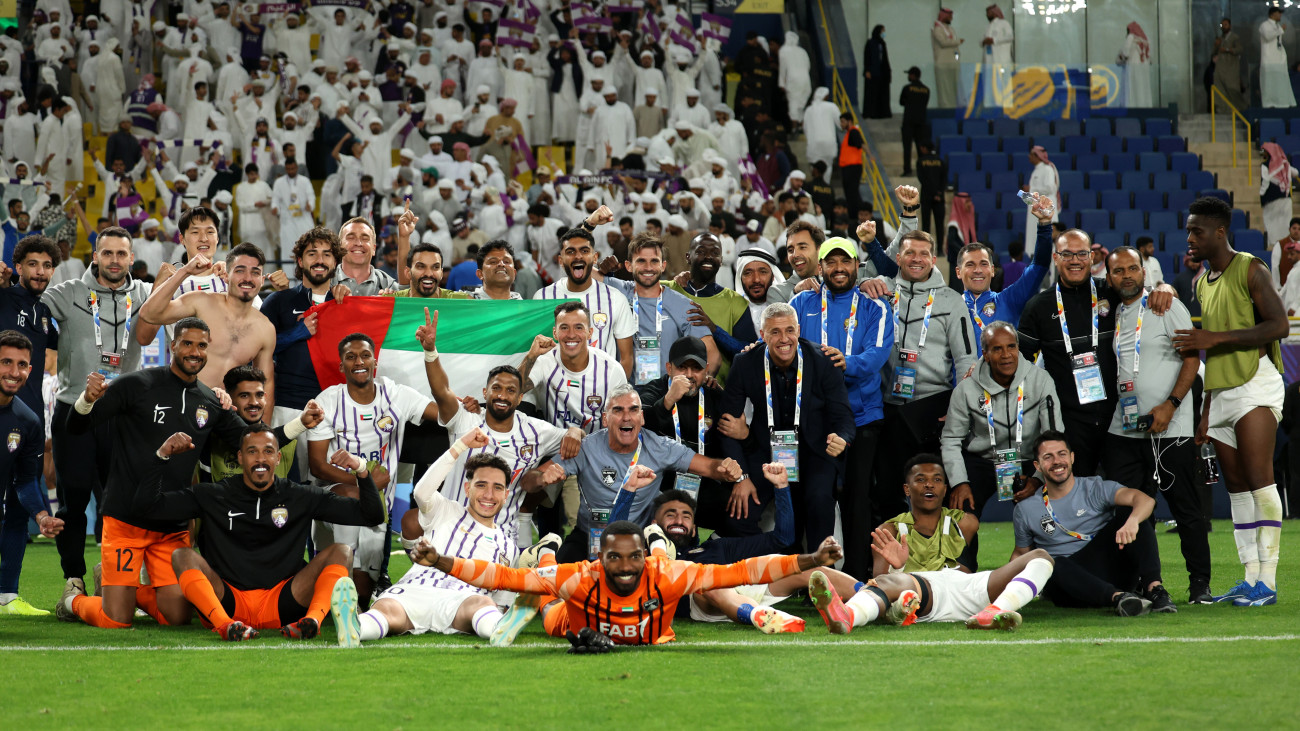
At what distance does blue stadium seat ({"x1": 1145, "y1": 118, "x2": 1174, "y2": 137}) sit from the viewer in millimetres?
23375

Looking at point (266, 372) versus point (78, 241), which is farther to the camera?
point (78, 241)

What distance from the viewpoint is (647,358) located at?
902 cm

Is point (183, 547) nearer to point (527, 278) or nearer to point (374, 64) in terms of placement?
A: point (527, 278)

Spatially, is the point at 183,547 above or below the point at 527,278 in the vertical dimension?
below

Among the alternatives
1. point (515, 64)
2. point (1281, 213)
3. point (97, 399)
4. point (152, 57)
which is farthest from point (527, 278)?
point (1281, 213)

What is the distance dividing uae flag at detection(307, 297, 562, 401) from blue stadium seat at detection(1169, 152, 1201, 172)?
16440mm

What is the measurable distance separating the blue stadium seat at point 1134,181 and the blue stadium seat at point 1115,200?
1.10 ft

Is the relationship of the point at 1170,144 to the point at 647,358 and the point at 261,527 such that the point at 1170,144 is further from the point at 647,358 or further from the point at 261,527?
the point at 261,527

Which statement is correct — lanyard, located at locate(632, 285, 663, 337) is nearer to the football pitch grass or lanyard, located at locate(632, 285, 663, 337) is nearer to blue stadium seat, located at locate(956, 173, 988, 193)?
the football pitch grass

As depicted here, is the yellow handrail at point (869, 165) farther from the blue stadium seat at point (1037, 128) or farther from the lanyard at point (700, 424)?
the lanyard at point (700, 424)

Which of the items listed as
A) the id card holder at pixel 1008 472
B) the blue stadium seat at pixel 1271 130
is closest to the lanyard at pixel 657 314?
the id card holder at pixel 1008 472

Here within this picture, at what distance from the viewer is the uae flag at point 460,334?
31.3 ft

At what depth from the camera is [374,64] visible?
73.6ft

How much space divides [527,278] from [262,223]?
6732 mm
